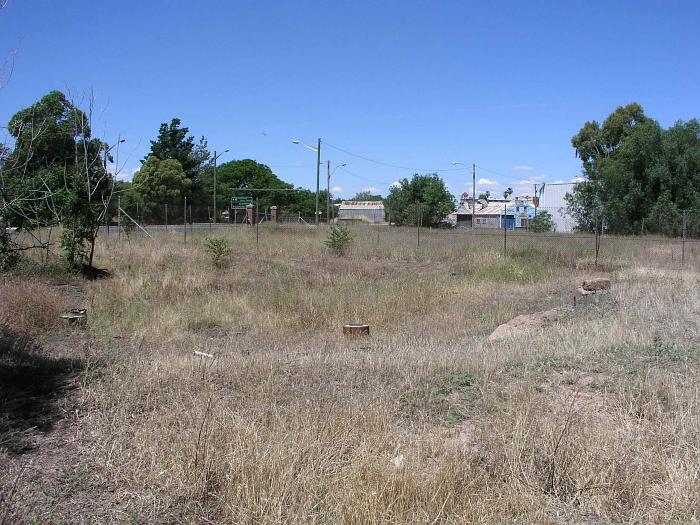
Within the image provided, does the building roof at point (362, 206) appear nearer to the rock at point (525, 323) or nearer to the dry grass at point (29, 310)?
the rock at point (525, 323)

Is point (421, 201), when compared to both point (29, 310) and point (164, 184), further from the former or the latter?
point (29, 310)

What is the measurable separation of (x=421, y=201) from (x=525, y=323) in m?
44.5

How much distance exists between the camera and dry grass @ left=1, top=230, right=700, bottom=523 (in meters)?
3.55

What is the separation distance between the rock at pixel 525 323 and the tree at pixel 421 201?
131 ft

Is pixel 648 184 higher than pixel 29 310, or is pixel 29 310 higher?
pixel 648 184

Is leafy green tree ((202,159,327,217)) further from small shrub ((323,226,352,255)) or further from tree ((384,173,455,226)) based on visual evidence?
small shrub ((323,226,352,255))

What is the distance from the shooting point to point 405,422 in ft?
15.9

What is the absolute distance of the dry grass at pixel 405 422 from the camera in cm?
355

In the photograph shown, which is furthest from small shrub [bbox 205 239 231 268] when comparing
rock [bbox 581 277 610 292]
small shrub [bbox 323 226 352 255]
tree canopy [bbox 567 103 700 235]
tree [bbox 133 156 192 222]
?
tree [bbox 133 156 192 222]

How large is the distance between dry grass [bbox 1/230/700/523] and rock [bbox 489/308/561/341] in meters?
0.41

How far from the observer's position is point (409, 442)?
4.27 m

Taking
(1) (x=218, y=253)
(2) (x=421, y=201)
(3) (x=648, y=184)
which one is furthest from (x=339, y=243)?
(2) (x=421, y=201)

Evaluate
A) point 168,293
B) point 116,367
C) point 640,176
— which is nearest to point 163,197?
point 640,176

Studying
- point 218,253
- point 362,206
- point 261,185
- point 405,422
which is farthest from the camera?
point 362,206
